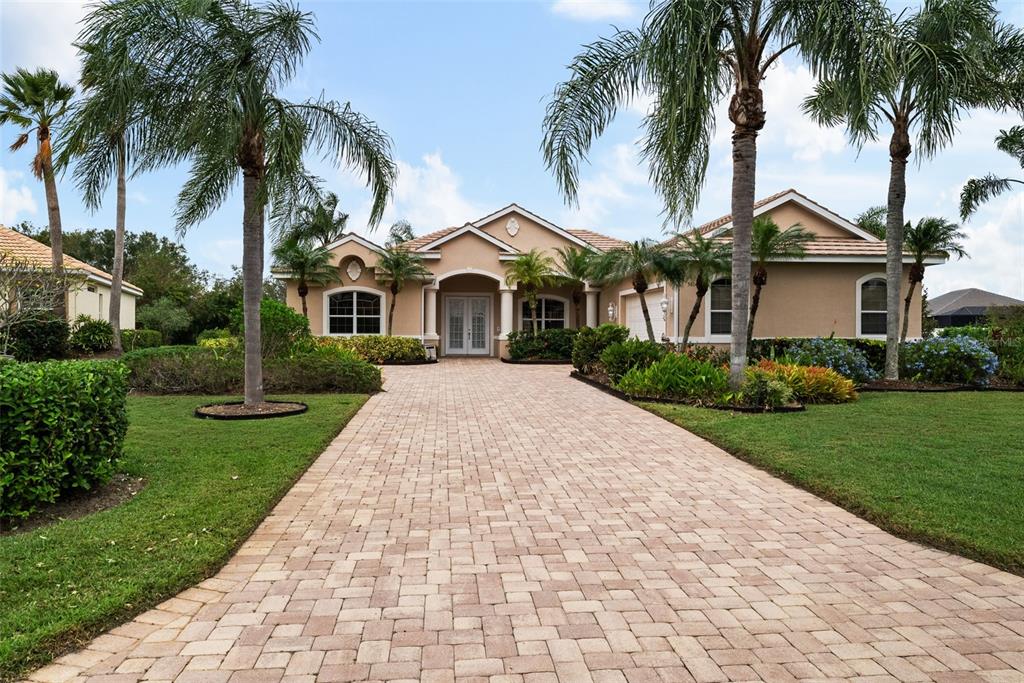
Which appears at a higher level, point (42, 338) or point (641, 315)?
point (641, 315)

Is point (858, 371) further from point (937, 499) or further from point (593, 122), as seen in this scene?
point (937, 499)

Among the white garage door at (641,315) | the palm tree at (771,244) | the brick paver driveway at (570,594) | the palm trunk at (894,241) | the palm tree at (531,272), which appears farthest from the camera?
the palm tree at (531,272)

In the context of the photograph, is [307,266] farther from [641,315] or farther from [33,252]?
[641,315]

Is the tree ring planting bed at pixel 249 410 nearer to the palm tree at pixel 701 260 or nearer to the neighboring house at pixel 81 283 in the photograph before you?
the palm tree at pixel 701 260

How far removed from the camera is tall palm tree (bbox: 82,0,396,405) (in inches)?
375

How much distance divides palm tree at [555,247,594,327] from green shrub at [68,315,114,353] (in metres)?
16.3

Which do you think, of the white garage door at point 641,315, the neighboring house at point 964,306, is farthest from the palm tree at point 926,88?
the neighboring house at point 964,306

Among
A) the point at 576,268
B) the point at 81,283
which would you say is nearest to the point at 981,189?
the point at 576,268

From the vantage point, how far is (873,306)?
61.7ft

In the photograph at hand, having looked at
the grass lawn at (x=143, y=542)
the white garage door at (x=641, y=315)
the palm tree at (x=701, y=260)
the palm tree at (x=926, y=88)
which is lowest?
the grass lawn at (x=143, y=542)

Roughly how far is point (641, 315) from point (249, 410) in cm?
1387

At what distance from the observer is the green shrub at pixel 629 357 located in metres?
14.8

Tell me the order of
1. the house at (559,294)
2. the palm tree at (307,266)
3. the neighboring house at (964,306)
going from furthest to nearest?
the neighboring house at (964,306) → the palm tree at (307,266) → the house at (559,294)

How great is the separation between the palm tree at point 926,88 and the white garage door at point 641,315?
6.23m
